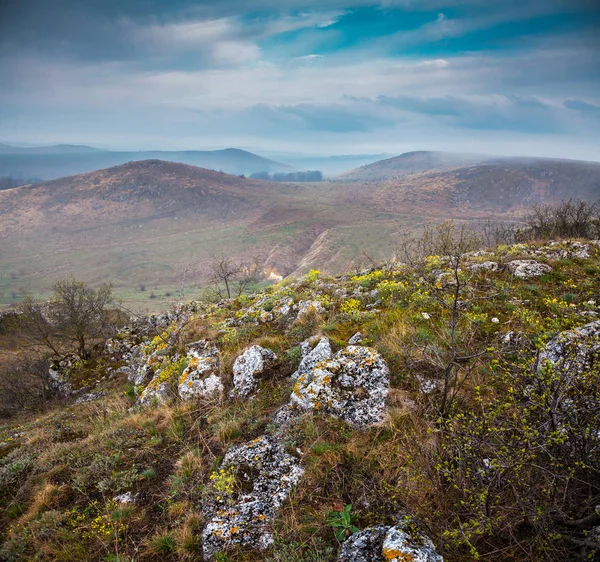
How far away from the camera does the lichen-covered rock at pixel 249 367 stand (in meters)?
6.87

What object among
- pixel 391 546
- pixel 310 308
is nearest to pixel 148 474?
pixel 391 546

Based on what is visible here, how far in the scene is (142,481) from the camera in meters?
5.27

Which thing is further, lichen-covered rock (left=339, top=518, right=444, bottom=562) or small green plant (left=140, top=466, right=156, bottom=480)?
small green plant (left=140, top=466, right=156, bottom=480)

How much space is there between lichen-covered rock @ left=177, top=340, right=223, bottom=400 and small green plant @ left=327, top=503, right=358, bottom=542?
381 centimetres

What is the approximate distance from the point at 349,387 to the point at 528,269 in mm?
6703

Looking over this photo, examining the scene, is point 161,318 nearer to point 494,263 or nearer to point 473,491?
point 494,263

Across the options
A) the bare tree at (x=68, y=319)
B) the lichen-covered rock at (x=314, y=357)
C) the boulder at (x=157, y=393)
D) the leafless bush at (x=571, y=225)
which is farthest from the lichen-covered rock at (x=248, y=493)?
the bare tree at (x=68, y=319)

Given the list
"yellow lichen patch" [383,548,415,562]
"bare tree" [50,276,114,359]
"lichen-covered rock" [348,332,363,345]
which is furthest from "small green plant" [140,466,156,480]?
"bare tree" [50,276,114,359]

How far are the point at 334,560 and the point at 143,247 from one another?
209 m

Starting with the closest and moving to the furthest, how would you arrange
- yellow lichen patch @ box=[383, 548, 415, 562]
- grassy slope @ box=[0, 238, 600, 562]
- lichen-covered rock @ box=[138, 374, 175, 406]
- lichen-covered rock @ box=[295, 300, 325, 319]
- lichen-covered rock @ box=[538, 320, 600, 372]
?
yellow lichen patch @ box=[383, 548, 415, 562] < grassy slope @ box=[0, 238, 600, 562] < lichen-covered rock @ box=[538, 320, 600, 372] < lichen-covered rock @ box=[138, 374, 175, 406] < lichen-covered rock @ box=[295, 300, 325, 319]

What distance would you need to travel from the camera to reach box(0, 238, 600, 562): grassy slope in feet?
12.7

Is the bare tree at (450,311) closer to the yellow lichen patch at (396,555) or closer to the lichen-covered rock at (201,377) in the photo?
the yellow lichen patch at (396,555)

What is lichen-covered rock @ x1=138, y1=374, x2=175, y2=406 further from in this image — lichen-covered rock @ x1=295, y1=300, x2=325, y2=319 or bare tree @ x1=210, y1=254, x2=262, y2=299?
bare tree @ x1=210, y1=254, x2=262, y2=299

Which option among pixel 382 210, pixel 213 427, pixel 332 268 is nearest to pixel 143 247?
pixel 332 268
